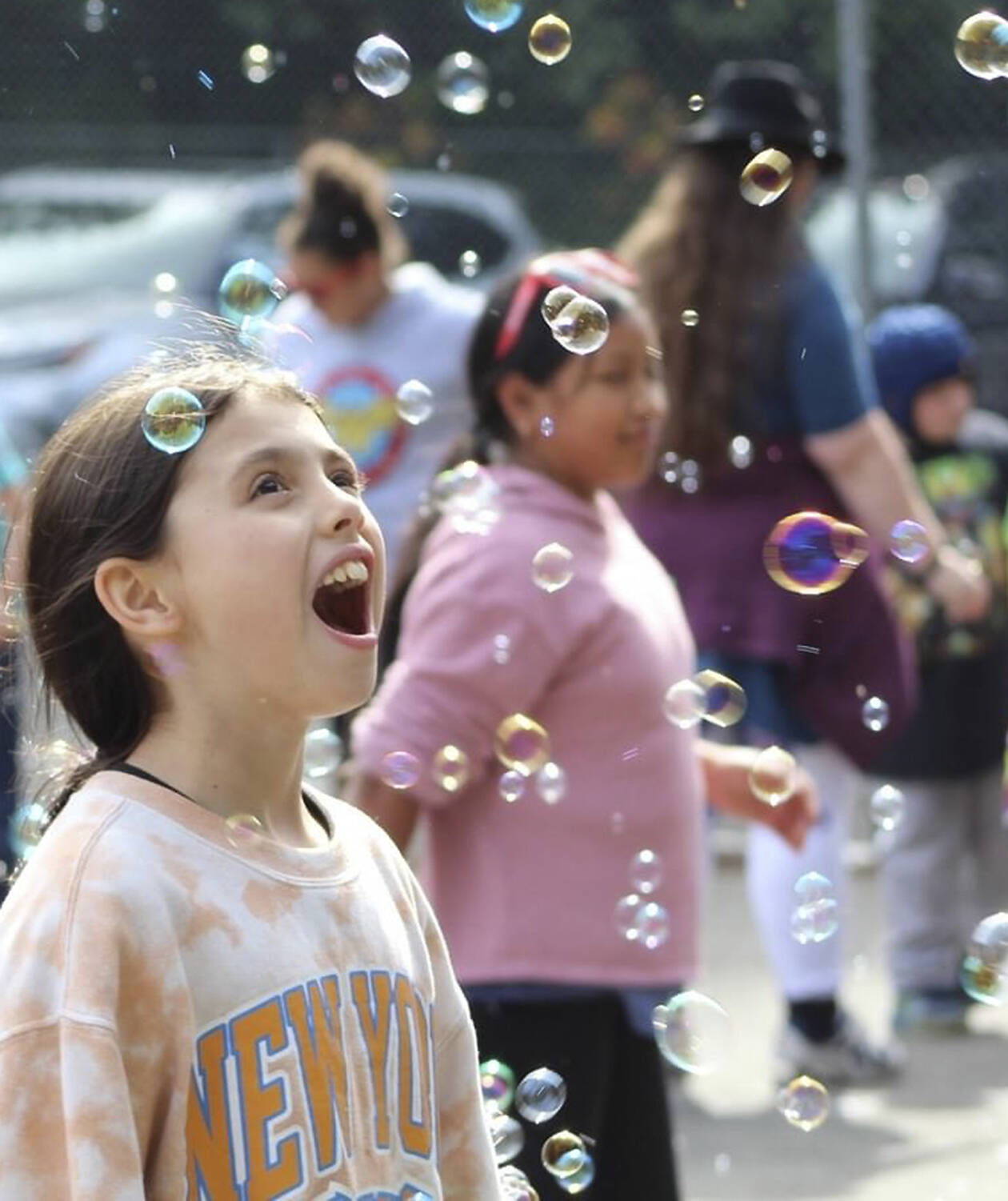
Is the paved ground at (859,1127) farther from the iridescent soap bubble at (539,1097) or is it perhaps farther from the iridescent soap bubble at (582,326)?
the iridescent soap bubble at (582,326)

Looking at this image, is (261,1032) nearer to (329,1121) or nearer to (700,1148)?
(329,1121)

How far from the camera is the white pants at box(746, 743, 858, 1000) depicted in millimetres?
4688

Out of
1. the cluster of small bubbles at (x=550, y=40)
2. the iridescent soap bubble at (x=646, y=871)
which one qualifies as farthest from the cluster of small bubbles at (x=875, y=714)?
the iridescent soap bubble at (x=646, y=871)

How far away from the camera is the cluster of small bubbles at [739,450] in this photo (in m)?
4.50

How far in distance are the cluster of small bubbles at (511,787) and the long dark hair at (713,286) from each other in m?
1.51

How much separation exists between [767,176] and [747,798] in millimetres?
1205

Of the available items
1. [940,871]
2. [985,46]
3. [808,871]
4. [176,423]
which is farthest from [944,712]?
[176,423]

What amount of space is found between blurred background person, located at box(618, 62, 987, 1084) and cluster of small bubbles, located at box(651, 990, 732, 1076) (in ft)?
5.01

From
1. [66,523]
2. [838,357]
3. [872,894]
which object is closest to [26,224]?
[872,894]

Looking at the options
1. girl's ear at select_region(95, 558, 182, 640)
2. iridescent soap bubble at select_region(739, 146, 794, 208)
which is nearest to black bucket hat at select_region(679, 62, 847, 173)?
iridescent soap bubble at select_region(739, 146, 794, 208)

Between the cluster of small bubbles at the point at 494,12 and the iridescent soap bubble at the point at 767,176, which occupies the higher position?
the cluster of small bubbles at the point at 494,12

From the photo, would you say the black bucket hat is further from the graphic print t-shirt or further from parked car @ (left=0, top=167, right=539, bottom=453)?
parked car @ (left=0, top=167, right=539, bottom=453)

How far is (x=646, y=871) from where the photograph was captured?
307cm

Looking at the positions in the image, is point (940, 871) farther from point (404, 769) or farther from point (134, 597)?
point (134, 597)
